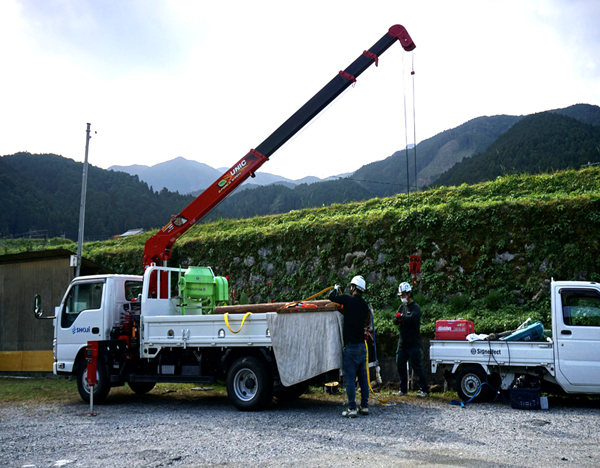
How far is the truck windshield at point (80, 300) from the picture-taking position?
10828 mm

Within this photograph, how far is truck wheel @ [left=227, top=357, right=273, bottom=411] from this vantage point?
8.73 meters

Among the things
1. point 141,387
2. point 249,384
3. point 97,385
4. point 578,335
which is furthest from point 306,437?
point 141,387

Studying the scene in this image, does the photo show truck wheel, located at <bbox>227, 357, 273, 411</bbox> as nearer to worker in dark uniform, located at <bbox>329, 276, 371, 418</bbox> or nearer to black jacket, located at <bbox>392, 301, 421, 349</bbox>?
worker in dark uniform, located at <bbox>329, 276, 371, 418</bbox>

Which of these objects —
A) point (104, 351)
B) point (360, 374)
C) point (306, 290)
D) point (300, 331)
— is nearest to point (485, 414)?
point (360, 374)

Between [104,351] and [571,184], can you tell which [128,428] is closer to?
[104,351]

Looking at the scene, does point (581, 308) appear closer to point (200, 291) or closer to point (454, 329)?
point (454, 329)

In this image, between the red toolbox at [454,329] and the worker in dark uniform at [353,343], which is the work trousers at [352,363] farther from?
the red toolbox at [454,329]

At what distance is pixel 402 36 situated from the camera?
11898 millimetres

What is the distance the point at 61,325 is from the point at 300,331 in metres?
5.75

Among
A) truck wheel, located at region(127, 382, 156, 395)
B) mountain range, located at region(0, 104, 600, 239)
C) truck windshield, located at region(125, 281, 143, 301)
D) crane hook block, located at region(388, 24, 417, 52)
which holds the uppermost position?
mountain range, located at region(0, 104, 600, 239)

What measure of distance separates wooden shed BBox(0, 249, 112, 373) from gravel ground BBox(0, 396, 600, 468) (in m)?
7.30

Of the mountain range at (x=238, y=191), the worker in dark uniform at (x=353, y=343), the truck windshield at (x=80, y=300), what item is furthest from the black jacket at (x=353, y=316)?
the mountain range at (x=238, y=191)

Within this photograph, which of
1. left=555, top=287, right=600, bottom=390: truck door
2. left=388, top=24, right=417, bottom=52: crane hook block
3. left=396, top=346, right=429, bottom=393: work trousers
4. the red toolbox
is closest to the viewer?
left=555, top=287, right=600, bottom=390: truck door

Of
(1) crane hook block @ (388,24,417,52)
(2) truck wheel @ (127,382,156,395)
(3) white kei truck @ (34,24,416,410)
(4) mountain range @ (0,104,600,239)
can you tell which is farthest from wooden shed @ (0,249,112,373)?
(4) mountain range @ (0,104,600,239)
